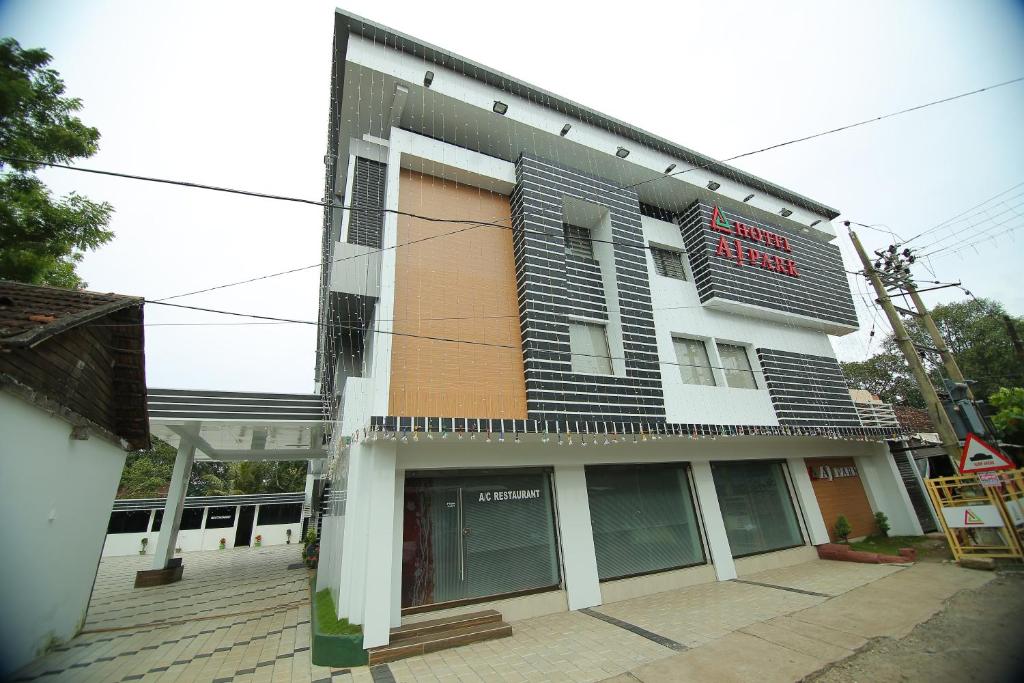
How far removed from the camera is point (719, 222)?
11.7 m

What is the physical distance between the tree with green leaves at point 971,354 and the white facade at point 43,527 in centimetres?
2717

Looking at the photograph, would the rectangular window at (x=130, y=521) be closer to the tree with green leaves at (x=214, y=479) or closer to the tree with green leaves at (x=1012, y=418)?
the tree with green leaves at (x=214, y=479)

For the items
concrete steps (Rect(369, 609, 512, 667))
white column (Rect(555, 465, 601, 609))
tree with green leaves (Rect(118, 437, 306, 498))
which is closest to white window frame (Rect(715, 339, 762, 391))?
white column (Rect(555, 465, 601, 609))

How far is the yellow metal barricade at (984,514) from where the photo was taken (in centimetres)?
768

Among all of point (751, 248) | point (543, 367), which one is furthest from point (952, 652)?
point (751, 248)

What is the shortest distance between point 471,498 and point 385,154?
727 cm

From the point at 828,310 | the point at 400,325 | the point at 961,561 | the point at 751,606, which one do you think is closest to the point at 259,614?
the point at 400,325

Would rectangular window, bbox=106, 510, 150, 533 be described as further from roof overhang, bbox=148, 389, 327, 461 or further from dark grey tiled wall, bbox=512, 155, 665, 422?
dark grey tiled wall, bbox=512, 155, 665, 422

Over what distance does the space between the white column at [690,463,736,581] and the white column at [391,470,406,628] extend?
6623mm

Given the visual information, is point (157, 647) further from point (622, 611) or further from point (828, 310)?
point (828, 310)

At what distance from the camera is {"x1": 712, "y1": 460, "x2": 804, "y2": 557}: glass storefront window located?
9.60 meters

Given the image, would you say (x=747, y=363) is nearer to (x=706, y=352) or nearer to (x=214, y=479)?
(x=706, y=352)

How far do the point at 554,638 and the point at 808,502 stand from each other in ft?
29.3

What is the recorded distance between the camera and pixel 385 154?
8.61 meters
